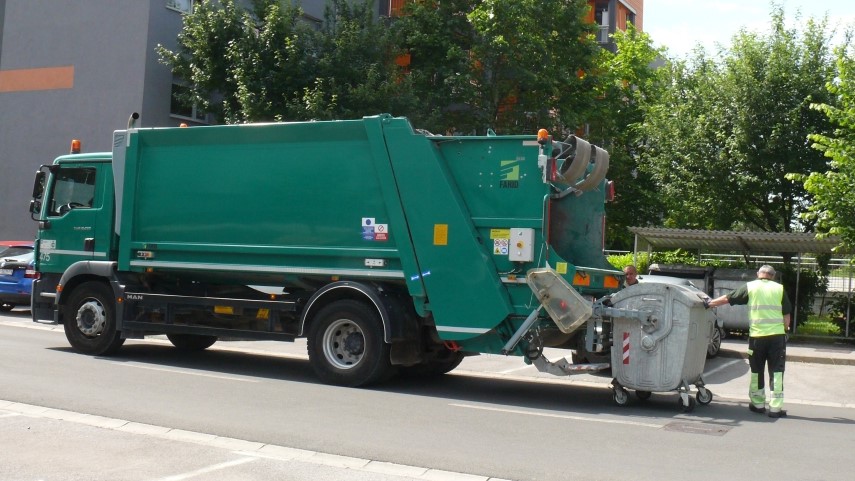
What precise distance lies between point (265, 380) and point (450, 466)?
493cm

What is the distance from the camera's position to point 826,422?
9766 millimetres

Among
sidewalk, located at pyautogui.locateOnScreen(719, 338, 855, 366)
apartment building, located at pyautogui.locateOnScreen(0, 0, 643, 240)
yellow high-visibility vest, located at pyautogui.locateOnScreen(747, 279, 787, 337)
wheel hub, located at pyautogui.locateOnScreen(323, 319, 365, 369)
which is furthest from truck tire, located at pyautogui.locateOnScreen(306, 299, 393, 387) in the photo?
apartment building, located at pyautogui.locateOnScreen(0, 0, 643, 240)

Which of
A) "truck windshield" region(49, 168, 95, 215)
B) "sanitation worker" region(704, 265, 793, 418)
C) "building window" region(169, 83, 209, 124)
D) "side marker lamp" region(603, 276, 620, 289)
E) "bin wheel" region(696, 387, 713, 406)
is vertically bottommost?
"bin wheel" region(696, 387, 713, 406)

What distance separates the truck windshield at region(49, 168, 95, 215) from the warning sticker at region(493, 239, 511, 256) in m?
6.16

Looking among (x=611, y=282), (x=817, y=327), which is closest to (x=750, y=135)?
(x=817, y=327)

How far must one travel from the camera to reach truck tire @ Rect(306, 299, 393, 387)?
10.7 metres

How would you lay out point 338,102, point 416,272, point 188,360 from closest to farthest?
point 416,272, point 188,360, point 338,102

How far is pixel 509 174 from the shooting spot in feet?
33.6

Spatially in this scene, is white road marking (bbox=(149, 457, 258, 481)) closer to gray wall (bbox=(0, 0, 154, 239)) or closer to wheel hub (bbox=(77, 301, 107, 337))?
wheel hub (bbox=(77, 301, 107, 337))

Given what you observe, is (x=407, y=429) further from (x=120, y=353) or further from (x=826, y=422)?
(x=120, y=353)

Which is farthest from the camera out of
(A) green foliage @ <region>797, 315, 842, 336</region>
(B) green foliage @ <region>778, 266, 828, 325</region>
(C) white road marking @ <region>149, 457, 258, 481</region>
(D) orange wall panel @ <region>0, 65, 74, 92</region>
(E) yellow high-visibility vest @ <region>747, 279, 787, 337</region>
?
(D) orange wall panel @ <region>0, 65, 74, 92</region>

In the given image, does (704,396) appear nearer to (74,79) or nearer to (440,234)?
(440,234)

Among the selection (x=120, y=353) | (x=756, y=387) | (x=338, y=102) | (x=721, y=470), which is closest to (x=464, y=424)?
(x=721, y=470)

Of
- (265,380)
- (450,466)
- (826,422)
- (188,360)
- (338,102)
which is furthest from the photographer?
(338,102)
